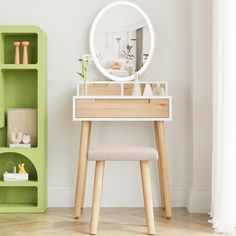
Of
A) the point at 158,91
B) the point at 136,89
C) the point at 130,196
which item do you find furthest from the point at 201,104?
the point at 130,196

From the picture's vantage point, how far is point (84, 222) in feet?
11.6

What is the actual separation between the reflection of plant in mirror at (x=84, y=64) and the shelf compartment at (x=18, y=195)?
0.91 meters

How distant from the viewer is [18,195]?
403 cm

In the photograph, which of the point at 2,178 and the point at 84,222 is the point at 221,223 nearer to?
the point at 84,222

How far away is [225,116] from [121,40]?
1.17m

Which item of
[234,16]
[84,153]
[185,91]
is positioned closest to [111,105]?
[84,153]

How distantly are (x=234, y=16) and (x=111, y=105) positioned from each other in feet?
3.26

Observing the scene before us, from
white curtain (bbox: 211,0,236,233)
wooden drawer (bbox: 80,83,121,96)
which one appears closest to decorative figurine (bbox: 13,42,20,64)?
wooden drawer (bbox: 80,83,121,96)

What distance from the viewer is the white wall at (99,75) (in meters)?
4.05

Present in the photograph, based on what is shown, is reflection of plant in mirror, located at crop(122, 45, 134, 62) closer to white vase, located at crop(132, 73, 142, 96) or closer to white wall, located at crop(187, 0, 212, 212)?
white vase, located at crop(132, 73, 142, 96)

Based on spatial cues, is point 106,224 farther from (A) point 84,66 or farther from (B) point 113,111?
(A) point 84,66

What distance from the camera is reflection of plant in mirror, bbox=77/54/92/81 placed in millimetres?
3836

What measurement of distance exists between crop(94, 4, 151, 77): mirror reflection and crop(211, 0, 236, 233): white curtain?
32.9 inches

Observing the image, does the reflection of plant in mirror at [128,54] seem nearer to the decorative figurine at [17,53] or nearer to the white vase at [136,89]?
the white vase at [136,89]
